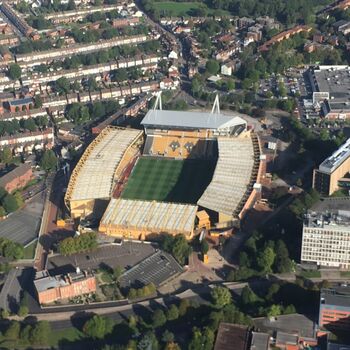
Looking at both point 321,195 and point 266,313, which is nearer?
point 266,313

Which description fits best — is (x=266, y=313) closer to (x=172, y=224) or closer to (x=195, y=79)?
(x=172, y=224)

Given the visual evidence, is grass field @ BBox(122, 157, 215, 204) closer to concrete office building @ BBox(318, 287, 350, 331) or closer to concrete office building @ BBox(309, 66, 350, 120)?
concrete office building @ BBox(309, 66, 350, 120)

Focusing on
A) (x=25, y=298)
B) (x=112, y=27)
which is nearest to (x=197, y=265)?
(x=25, y=298)

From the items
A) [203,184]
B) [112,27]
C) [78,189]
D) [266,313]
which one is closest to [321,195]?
[203,184]

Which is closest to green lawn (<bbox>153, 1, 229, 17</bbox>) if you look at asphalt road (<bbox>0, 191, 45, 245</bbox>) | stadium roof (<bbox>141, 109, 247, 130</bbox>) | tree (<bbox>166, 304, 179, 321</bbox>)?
stadium roof (<bbox>141, 109, 247, 130</bbox>)

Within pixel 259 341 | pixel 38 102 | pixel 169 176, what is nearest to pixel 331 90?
pixel 169 176

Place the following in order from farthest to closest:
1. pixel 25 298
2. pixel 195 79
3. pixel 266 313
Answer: pixel 195 79 < pixel 25 298 < pixel 266 313

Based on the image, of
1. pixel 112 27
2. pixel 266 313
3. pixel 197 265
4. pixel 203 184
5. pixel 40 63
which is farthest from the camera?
pixel 112 27
